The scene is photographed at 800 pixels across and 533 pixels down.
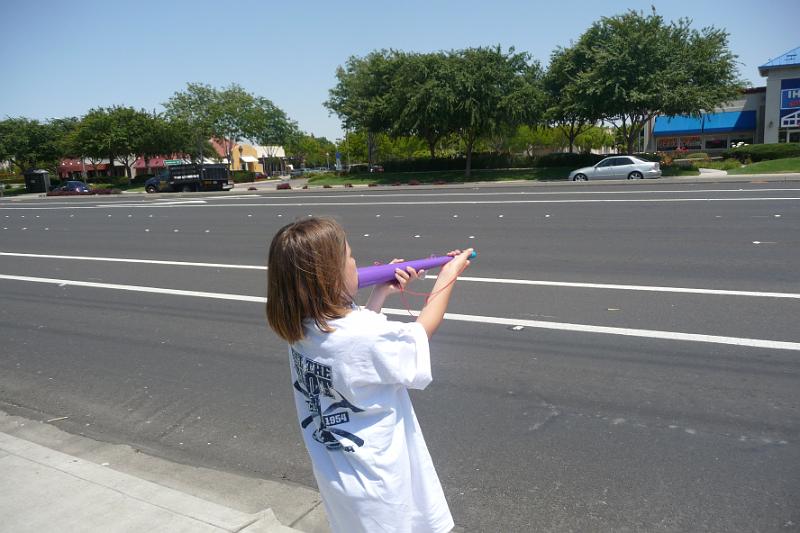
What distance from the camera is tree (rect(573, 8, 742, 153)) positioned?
114ft

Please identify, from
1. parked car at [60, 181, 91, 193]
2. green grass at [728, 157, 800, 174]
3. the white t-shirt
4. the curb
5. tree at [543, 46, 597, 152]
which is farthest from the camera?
parked car at [60, 181, 91, 193]

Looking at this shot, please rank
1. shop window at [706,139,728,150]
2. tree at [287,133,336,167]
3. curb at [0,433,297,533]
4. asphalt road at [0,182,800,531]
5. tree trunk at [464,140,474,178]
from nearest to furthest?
curb at [0,433,297,533] → asphalt road at [0,182,800,531] → tree trunk at [464,140,474,178] → shop window at [706,139,728,150] → tree at [287,133,336,167]

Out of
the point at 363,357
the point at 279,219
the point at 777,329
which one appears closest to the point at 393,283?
the point at 363,357

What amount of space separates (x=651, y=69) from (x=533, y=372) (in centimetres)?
3434

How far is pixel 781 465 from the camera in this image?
12.3 feet

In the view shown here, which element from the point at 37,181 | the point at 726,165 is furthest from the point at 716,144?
the point at 37,181

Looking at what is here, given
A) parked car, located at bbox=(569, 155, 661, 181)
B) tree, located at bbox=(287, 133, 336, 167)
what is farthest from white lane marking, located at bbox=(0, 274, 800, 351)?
tree, located at bbox=(287, 133, 336, 167)

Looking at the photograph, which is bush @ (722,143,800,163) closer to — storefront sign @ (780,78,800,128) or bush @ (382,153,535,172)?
storefront sign @ (780,78,800,128)

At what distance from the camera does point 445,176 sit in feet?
151

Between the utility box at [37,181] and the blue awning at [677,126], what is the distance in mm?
55828

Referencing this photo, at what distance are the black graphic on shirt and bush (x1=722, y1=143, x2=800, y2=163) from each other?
4115 centimetres

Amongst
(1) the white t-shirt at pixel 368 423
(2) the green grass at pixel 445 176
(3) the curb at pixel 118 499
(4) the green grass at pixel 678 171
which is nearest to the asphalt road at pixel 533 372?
(3) the curb at pixel 118 499

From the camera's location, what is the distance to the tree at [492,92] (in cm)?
4028

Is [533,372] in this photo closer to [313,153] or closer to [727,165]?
[727,165]
